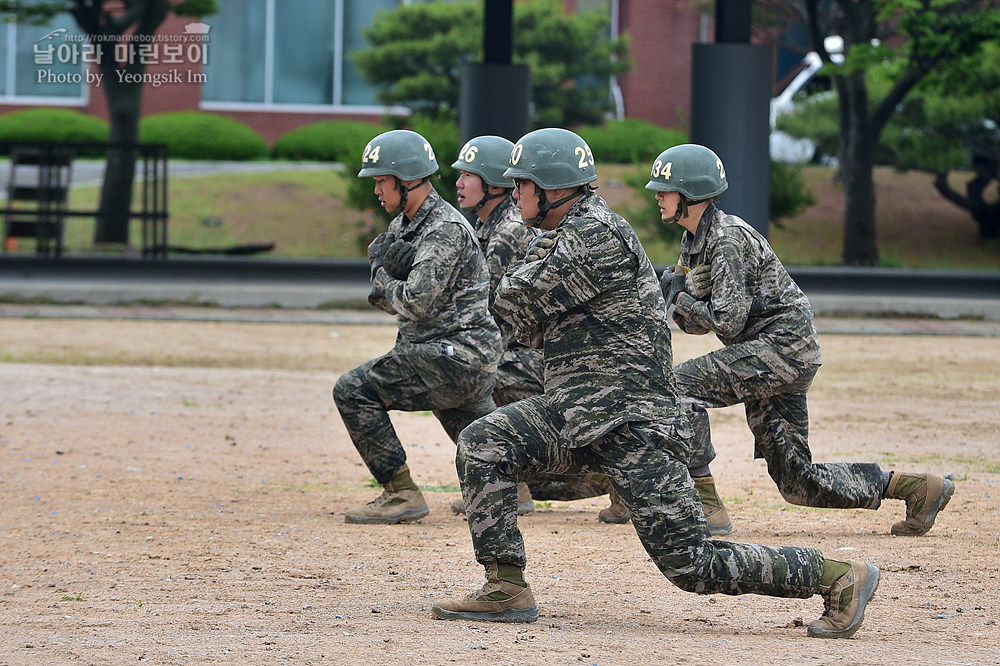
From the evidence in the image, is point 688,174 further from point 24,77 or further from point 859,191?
point 24,77

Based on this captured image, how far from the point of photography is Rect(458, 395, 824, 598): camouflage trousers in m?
4.75

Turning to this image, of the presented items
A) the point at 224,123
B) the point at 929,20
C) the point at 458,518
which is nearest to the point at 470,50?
the point at 224,123

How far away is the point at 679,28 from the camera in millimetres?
35312

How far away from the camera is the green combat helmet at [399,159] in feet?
22.1

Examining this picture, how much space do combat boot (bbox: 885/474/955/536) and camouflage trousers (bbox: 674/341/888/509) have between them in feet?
0.26

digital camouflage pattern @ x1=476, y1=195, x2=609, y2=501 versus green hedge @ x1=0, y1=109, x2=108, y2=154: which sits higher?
green hedge @ x1=0, y1=109, x2=108, y2=154

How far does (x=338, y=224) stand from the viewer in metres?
26.2

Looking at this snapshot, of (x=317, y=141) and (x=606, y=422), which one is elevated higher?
(x=317, y=141)

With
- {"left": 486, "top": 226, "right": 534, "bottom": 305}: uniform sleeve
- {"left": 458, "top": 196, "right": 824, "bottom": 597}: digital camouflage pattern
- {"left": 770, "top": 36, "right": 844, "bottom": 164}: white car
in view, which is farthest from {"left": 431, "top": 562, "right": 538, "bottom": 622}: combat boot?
{"left": 770, "top": 36, "right": 844, "bottom": 164}: white car

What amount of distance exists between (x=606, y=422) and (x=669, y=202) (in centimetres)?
190

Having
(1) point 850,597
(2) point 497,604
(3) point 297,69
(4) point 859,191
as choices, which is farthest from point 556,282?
(3) point 297,69

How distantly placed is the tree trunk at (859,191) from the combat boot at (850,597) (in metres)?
20.4

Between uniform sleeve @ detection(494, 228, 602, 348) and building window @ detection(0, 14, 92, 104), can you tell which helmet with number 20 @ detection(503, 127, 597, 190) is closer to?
uniform sleeve @ detection(494, 228, 602, 348)

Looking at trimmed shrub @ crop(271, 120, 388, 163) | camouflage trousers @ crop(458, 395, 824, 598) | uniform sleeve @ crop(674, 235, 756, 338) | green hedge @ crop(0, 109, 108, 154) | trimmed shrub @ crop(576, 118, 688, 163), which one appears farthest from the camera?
trimmed shrub @ crop(271, 120, 388, 163)
